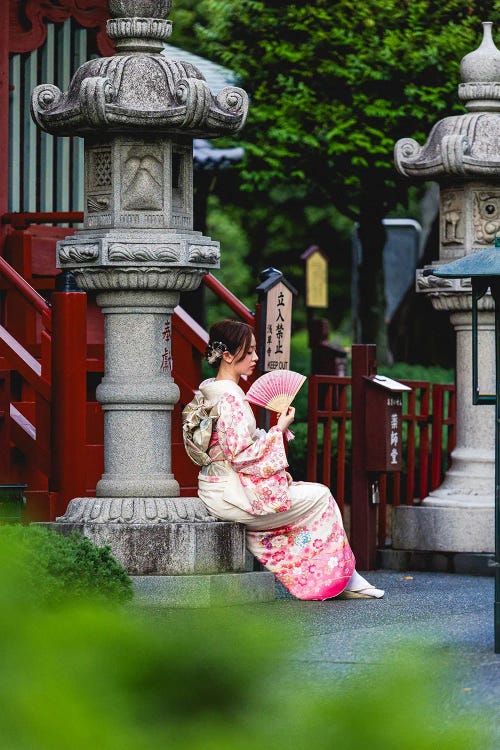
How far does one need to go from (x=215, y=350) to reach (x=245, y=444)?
0.53 metres

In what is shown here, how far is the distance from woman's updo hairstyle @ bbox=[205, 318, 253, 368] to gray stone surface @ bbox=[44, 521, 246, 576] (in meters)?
0.89

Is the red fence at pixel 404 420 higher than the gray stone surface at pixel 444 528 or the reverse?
higher

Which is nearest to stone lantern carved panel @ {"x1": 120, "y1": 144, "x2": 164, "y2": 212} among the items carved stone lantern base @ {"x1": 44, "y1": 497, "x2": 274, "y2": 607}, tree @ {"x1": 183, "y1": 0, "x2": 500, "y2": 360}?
carved stone lantern base @ {"x1": 44, "y1": 497, "x2": 274, "y2": 607}

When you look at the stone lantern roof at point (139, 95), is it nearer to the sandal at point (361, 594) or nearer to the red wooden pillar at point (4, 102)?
the sandal at point (361, 594)

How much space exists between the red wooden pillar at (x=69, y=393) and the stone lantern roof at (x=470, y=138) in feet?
9.26

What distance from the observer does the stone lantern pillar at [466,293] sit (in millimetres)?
9883

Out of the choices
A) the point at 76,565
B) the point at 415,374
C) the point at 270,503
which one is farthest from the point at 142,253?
the point at 415,374

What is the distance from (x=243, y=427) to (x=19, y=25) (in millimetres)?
5162

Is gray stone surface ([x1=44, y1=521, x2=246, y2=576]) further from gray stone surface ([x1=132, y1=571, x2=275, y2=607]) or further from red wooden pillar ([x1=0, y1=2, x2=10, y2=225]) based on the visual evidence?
red wooden pillar ([x1=0, y1=2, x2=10, y2=225])

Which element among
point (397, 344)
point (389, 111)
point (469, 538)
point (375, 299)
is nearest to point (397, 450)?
point (469, 538)

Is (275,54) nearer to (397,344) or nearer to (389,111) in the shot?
(389,111)

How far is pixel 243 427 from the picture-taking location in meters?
7.69

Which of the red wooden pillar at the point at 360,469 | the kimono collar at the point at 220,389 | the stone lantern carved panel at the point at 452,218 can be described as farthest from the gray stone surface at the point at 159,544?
the stone lantern carved panel at the point at 452,218

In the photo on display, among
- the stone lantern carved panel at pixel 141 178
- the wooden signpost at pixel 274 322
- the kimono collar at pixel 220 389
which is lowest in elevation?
the kimono collar at pixel 220 389
